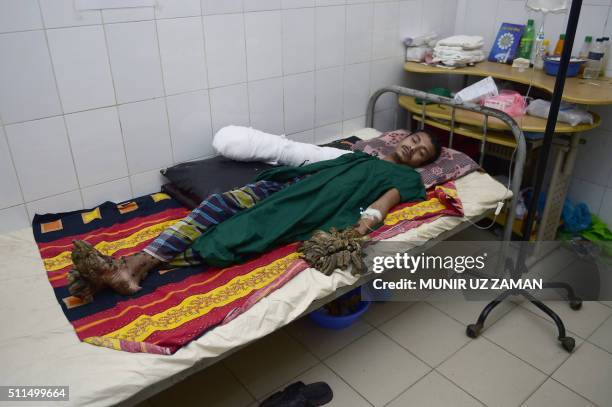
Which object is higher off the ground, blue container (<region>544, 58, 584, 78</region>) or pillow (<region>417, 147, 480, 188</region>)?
blue container (<region>544, 58, 584, 78</region>)

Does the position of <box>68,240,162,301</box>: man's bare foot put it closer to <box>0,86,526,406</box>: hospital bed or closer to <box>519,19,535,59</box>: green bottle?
<box>0,86,526,406</box>: hospital bed

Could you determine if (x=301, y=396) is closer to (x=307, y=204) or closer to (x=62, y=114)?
(x=307, y=204)

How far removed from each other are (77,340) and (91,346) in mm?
53

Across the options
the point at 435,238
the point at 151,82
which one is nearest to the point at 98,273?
the point at 151,82

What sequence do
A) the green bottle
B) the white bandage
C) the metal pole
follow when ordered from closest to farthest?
the metal pole, the white bandage, the green bottle

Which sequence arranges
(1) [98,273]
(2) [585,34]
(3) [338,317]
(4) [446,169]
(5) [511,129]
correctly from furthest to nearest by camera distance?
1. (2) [585,34]
2. (4) [446,169]
3. (5) [511,129]
4. (3) [338,317]
5. (1) [98,273]

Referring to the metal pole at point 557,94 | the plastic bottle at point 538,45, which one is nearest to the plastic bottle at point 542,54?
the plastic bottle at point 538,45

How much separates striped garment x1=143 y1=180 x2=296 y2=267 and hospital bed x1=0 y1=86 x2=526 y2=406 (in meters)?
0.36

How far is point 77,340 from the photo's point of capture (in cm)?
130

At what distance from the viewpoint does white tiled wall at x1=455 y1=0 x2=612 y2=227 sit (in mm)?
2488

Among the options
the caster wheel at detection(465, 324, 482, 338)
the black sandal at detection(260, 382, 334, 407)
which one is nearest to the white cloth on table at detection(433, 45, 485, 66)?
the caster wheel at detection(465, 324, 482, 338)

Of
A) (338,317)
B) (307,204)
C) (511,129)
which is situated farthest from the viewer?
(511,129)

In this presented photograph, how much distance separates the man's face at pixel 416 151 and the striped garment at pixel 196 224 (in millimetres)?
767

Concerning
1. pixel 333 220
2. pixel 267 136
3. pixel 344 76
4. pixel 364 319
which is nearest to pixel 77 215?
pixel 267 136
